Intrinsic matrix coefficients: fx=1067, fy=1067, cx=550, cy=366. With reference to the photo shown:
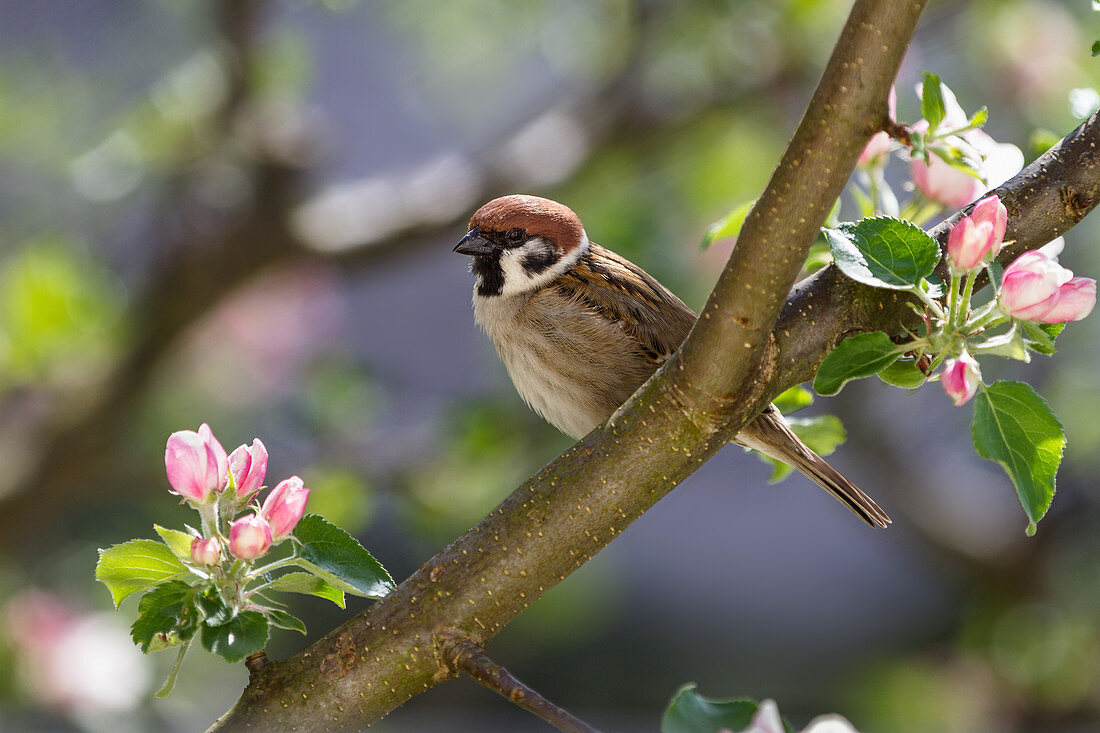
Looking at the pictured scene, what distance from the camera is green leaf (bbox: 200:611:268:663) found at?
705mm

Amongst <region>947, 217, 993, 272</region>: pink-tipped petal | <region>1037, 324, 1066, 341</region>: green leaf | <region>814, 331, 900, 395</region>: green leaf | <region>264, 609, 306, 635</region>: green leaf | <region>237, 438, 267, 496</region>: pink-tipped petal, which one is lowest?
<region>1037, 324, 1066, 341</region>: green leaf

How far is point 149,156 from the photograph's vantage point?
221cm

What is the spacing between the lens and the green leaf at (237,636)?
2.31 ft

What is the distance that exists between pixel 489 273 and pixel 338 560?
2.57 ft

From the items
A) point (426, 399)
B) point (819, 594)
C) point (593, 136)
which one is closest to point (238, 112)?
point (593, 136)

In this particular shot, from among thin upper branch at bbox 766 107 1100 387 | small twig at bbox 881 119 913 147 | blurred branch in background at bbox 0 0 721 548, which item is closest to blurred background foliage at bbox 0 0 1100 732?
blurred branch in background at bbox 0 0 721 548

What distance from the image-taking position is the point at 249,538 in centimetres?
71

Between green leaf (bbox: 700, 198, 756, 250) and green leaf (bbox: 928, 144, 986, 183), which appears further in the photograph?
green leaf (bbox: 700, 198, 756, 250)

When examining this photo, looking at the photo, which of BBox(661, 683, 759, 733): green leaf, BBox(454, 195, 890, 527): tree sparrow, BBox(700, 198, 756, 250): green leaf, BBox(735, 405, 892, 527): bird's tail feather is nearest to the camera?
BBox(661, 683, 759, 733): green leaf

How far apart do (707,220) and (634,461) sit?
5.81ft

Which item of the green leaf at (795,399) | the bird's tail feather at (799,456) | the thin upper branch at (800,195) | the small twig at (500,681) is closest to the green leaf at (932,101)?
the thin upper branch at (800,195)

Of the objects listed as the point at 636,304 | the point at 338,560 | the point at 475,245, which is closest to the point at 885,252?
the point at 338,560

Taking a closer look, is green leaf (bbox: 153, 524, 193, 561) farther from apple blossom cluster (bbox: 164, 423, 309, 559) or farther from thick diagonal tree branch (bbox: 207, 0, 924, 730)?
thick diagonal tree branch (bbox: 207, 0, 924, 730)

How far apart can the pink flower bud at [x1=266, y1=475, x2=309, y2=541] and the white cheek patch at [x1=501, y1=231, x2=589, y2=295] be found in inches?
27.8
